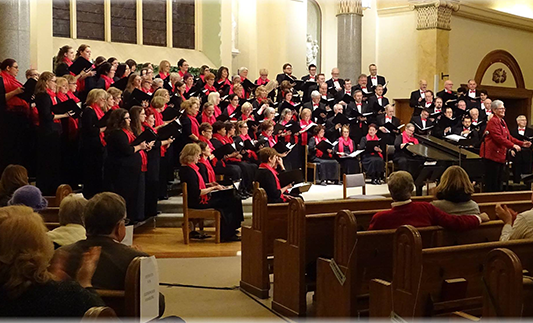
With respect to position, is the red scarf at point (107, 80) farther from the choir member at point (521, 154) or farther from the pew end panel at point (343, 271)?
the choir member at point (521, 154)

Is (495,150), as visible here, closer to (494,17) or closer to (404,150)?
(404,150)

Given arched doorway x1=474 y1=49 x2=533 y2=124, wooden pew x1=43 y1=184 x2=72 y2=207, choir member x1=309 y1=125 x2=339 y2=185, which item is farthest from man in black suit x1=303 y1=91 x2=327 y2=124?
arched doorway x1=474 y1=49 x2=533 y2=124

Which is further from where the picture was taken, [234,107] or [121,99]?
[234,107]

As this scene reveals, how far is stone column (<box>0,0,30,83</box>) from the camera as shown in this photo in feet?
28.2

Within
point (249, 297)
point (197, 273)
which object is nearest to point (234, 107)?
point (197, 273)

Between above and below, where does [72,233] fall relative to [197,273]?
above

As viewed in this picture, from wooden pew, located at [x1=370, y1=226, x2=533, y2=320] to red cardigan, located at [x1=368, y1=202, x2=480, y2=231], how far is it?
2.30 ft

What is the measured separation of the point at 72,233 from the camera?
3.57 meters

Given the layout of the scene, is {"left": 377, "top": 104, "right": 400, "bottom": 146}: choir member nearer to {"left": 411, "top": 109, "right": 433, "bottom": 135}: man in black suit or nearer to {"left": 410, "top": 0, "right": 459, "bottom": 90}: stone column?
{"left": 411, "top": 109, "right": 433, "bottom": 135}: man in black suit

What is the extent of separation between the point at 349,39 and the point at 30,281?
48.6ft

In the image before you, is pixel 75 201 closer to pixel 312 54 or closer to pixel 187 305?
pixel 187 305

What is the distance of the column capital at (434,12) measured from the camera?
1647cm

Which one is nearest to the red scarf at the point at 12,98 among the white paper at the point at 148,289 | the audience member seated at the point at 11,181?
the audience member seated at the point at 11,181

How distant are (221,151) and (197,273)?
2.68 meters
